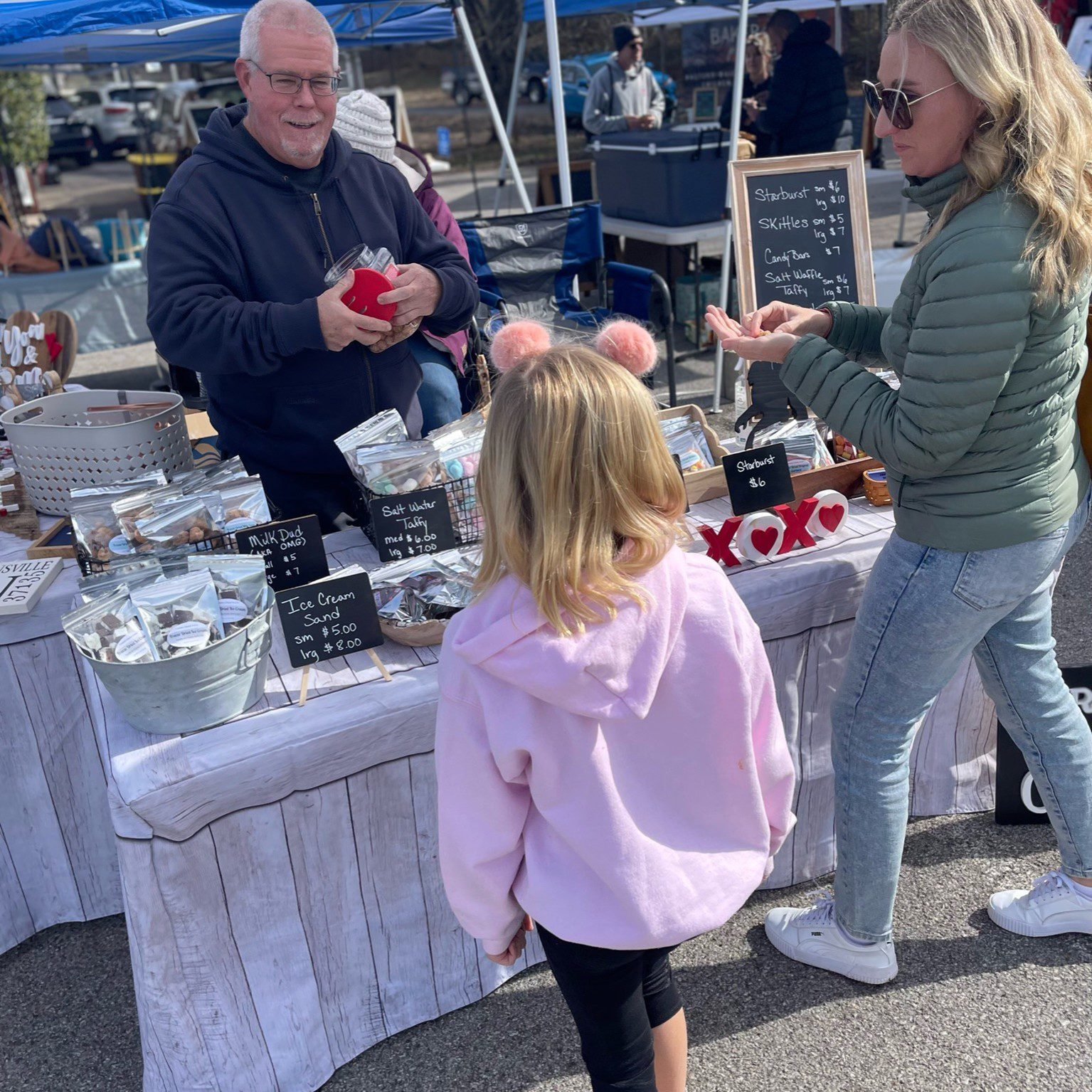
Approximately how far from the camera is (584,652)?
3.85ft

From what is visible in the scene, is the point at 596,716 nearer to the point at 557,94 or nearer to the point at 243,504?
the point at 243,504

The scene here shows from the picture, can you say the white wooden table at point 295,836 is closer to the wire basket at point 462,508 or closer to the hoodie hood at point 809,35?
the wire basket at point 462,508

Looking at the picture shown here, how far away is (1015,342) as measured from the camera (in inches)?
56.1

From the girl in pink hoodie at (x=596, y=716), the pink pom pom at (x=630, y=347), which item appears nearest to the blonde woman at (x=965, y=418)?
the pink pom pom at (x=630, y=347)

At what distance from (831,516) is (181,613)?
1.26m

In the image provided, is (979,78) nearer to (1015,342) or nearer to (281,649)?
(1015,342)

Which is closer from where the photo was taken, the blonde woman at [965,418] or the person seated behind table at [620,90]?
the blonde woman at [965,418]

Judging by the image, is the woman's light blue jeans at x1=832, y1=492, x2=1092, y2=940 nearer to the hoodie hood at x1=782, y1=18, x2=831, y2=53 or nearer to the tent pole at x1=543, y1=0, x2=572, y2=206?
the tent pole at x1=543, y1=0, x2=572, y2=206

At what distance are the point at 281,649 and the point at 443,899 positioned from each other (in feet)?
1.78

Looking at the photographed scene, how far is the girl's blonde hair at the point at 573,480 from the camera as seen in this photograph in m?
1.17

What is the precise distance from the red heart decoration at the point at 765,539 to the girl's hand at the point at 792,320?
0.38 m

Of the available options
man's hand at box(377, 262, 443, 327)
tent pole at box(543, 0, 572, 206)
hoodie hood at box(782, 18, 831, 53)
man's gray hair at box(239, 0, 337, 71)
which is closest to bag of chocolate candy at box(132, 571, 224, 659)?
man's hand at box(377, 262, 443, 327)

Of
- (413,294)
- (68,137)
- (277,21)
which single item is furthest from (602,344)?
(68,137)

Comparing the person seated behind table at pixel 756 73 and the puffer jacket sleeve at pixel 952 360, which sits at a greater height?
the person seated behind table at pixel 756 73
